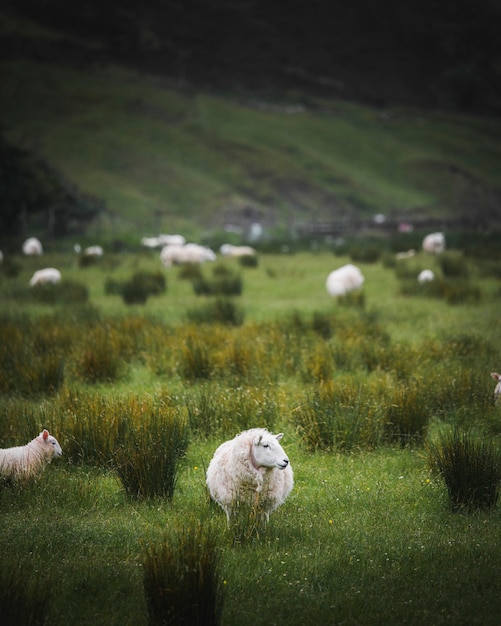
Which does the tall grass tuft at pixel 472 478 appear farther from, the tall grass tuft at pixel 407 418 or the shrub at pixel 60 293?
the shrub at pixel 60 293

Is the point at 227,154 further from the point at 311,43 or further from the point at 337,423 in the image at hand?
the point at 311,43

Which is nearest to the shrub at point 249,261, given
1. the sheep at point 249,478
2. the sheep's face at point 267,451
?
the sheep at point 249,478

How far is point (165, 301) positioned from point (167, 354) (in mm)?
6198

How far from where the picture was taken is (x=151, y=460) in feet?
19.1

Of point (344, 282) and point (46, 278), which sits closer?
point (344, 282)

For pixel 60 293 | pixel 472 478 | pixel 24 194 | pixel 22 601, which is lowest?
pixel 22 601

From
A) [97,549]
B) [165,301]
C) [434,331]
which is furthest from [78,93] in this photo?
[97,549]

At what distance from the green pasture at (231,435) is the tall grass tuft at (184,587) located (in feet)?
0.04

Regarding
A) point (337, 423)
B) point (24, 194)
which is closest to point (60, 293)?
point (337, 423)

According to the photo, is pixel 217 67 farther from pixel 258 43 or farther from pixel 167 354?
pixel 167 354

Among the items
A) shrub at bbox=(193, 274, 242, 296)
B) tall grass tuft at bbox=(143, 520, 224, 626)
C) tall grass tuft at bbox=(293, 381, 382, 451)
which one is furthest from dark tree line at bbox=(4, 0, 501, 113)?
tall grass tuft at bbox=(143, 520, 224, 626)

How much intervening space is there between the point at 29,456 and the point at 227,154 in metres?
68.5

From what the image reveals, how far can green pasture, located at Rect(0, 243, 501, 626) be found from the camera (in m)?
4.43

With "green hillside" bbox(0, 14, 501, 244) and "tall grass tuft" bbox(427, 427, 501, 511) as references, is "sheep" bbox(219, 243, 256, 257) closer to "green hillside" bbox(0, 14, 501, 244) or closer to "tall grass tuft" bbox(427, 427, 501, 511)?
→ "green hillside" bbox(0, 14, 501, 244)
